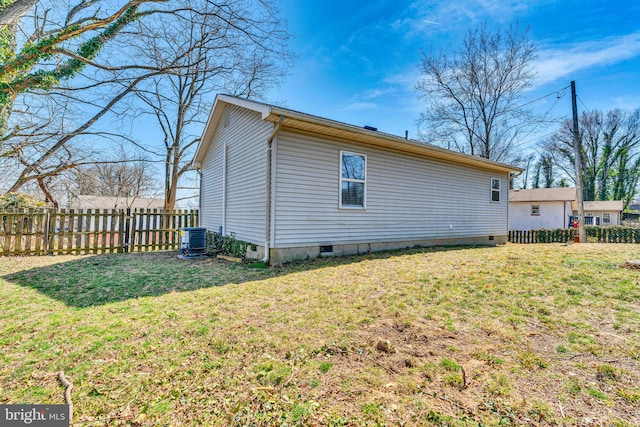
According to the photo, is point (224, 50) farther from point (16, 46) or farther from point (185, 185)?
point (185, 185)

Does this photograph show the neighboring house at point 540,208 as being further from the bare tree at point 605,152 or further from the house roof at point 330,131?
the house roof at point 330,131

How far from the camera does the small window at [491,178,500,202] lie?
11939mm

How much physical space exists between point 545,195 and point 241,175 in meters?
26.2

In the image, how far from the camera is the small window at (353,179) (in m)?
7.56

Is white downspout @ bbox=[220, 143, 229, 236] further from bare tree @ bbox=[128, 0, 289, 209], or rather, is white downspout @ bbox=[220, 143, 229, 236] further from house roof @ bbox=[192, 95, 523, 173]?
bare tree @ bbox=[128, 0, 289, 209]

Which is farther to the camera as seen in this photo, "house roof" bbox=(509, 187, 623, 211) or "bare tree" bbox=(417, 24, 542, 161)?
"house roof" bbox=(509, 187, 623, 211)

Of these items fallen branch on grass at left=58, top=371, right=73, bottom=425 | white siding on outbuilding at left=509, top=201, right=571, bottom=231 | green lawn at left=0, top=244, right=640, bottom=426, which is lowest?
fallen branch on grass at left=58, top=371, right=73, bottom=425

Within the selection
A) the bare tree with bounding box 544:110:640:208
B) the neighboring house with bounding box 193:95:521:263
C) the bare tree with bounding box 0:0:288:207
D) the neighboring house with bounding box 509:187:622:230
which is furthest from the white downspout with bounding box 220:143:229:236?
the bare tree with bounding box 544:110:640:208

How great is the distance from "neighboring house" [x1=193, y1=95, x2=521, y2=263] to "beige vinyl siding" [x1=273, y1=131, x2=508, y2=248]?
0.03 meters

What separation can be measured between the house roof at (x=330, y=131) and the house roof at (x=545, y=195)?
615 inches

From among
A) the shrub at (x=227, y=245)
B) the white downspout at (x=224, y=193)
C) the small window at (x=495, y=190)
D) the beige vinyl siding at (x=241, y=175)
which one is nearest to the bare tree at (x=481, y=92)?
the small window at (x=495, y=190)

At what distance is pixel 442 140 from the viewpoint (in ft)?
69.7

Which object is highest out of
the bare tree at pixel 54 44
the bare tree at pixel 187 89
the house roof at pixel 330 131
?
the bare tree at pixel 187 89

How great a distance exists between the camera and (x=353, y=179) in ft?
25.4
